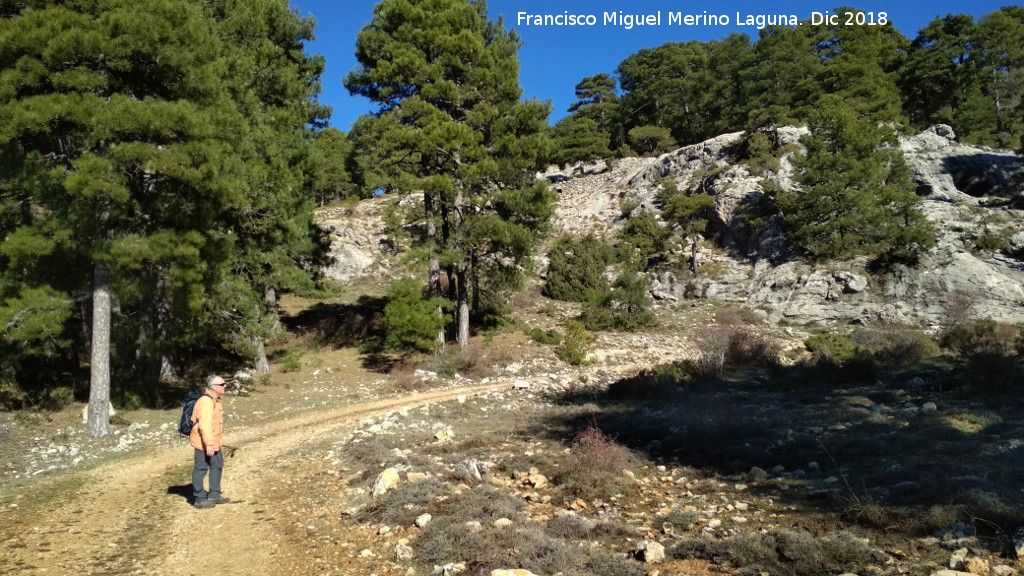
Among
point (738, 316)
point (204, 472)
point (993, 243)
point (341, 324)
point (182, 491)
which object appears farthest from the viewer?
point (993, 243)

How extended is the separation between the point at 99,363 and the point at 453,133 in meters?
12.4

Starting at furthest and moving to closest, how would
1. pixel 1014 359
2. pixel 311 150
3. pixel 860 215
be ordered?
pixel 860 215
pixel 311 150
pixel 1014 359

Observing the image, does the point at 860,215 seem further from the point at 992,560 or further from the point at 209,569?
the point at 209,569

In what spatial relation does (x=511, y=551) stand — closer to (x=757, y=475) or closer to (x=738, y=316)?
(x=757, y=475)

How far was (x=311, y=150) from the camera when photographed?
19.2 meters

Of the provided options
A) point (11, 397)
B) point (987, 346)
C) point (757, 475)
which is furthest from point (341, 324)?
point (987, 346)

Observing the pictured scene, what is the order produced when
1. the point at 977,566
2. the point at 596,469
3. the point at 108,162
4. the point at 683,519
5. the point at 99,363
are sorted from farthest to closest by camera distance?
the point at 99,363
the point at 108,162
the point at 596,469
the point at 683,519
the point at 977,566

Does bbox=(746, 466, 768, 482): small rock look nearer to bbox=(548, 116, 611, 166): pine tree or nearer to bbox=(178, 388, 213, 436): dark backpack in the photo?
bbox=(178, 388, 213, 436): dark backpack

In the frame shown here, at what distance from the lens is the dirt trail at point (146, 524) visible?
5.52m

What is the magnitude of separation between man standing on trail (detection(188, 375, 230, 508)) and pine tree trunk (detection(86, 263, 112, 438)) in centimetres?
510

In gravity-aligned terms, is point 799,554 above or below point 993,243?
below

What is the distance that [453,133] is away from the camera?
770 inches

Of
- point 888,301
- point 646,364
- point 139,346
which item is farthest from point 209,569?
point 888,301

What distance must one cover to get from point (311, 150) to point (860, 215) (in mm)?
27516
